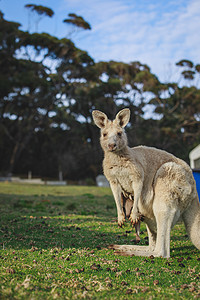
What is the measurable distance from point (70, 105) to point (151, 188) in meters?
27.5

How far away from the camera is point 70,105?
3114 cm

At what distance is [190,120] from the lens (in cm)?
3419

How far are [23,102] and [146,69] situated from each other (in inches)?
525

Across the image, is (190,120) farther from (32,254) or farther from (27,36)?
(32,254)

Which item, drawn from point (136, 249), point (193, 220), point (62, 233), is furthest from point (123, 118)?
point (62, 233)

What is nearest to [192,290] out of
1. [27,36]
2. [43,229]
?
[43,229]

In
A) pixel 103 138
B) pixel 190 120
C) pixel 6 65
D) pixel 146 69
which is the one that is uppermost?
pixel 146 69

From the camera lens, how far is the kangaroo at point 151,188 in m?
3.96

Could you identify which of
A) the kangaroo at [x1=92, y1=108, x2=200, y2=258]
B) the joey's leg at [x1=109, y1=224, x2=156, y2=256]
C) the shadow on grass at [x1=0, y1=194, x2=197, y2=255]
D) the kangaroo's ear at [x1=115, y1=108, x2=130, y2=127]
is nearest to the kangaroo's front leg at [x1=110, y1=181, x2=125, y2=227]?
the kangaroo at [x1=92, y1=108, x2=200, y2=258]

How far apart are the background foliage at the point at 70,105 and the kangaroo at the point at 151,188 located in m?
22.1

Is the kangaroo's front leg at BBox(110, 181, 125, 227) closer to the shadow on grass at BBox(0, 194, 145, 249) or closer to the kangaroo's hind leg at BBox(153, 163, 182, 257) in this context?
the kangaroo's hind leg at BBox(153, 163, 182, 257)

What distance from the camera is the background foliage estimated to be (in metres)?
26.8

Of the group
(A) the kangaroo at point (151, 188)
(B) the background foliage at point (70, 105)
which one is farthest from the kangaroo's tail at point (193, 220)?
(B) the background foliage at point (70, 105)

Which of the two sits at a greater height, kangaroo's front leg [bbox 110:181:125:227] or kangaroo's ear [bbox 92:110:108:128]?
kangaroo's ear [bbox 92:110:108:128]
